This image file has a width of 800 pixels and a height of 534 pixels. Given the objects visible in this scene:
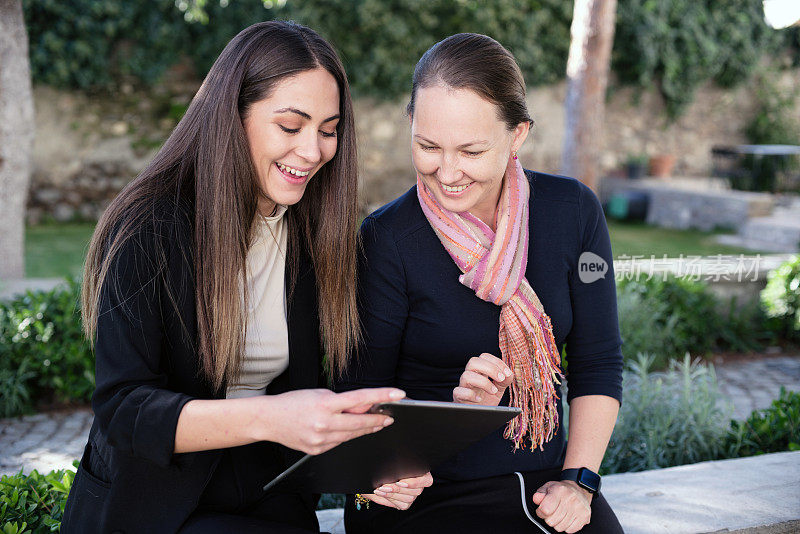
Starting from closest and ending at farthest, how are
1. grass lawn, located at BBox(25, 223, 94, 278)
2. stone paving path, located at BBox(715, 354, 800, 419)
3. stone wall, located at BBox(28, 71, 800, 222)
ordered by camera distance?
1. stone paving path, located at BBox(715, 354, 800, 419)
2. grass lawn, located at BBox(25, 223, 94, 278)
3. stone wall, located at BBox(28, 71, 800, 222)

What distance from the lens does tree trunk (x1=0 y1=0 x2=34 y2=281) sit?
568 cm

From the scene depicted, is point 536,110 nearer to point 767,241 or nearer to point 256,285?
point 767,241

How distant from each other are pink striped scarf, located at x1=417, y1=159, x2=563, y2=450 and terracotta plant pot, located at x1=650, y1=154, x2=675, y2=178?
38.2 ft

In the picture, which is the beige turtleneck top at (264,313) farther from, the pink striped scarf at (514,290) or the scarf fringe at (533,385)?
the scarf fringe at (533,385)

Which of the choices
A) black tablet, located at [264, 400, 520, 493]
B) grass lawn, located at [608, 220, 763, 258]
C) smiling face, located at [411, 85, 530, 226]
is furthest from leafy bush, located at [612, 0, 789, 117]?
black tablet, located at [264, 400, 520, 493]

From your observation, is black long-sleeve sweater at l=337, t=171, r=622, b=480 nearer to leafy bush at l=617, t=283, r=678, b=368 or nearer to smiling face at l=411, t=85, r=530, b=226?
smiling face at l=411, t=85, r=530, b=226

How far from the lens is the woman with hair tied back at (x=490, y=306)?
1872mm

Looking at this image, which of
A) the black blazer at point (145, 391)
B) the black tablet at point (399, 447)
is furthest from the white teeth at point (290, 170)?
the black tablet at point (399, 447)

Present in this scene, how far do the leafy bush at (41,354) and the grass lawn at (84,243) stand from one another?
3197 mm

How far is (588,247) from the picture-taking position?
2.13 metres

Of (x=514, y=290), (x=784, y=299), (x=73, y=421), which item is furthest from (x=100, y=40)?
(x=514, y=290)

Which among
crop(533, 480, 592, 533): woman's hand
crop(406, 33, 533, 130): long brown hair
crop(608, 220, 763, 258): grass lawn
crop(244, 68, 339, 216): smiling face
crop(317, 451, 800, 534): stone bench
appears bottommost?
crop(608, 220, 763, 258): grass lawn

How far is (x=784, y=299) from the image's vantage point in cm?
545

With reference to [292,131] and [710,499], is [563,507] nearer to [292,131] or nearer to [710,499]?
[710,499]
